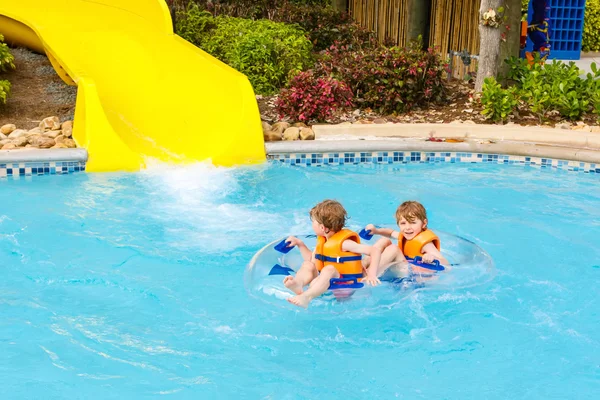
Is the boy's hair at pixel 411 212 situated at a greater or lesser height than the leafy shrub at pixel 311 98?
lesser

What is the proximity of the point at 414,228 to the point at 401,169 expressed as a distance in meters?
3.73

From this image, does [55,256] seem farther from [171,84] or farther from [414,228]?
[171,84]

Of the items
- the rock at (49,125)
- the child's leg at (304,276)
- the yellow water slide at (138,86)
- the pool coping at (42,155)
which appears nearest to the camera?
the child's leg at (304,276)

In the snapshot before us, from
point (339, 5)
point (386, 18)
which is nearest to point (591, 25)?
point (386, 18)

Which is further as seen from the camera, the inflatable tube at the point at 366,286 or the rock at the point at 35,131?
the rock at the point at 35,131

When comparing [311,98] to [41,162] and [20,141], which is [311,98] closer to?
[41,162]

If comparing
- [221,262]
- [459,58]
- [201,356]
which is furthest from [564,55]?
[201,356]

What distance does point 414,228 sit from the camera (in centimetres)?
514

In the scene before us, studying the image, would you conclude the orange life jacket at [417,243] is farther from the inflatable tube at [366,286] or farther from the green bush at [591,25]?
the green bush at [591,25]

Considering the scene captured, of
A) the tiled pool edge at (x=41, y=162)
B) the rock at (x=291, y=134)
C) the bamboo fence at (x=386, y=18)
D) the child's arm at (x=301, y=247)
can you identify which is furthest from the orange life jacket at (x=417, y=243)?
the bamboo fence at (x=386, y=18)

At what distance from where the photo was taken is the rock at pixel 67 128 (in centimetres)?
900

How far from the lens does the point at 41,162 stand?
27.1 ft

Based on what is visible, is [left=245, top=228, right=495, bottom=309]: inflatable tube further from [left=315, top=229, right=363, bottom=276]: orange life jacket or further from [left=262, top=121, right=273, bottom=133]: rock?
[left=262, top=121, right=273, bottom=133]: rock

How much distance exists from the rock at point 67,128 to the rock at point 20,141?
46 cm
